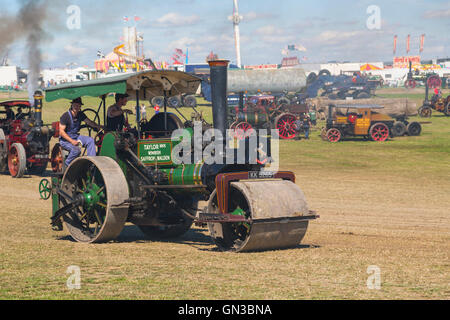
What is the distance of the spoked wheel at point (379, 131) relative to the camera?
29.1 metres

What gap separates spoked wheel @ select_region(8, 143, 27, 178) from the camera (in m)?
17.6

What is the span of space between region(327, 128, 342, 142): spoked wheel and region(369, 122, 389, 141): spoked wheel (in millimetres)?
1442

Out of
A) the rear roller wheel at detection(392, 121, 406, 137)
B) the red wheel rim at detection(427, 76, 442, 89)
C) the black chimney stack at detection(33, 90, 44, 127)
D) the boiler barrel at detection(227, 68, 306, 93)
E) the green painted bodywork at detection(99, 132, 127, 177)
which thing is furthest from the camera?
the red wheel rim at detection(427, 76, 442, 89)

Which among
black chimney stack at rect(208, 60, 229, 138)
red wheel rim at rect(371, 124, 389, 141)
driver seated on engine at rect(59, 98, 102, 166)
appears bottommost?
red wheel rim at rect(371, 124, 389, 141)

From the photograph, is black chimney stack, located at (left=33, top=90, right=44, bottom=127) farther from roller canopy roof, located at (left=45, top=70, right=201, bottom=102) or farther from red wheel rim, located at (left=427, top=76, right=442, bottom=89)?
red wheel rim, located at (left=427, top=76, right=442, bottom=89)

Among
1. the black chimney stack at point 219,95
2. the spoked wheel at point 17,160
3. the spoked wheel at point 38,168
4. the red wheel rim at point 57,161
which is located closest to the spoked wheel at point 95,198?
the black chimney stack at point 219,95

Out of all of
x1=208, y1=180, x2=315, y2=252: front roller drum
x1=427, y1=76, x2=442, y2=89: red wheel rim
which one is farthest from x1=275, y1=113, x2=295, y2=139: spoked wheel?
x1=427, y1=76, x2=442, y2=89: red wheel rim

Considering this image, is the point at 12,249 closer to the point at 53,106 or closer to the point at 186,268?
the point at 186,268

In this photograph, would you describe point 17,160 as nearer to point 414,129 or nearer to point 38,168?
point 38,168

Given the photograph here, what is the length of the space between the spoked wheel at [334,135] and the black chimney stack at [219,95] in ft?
70.3

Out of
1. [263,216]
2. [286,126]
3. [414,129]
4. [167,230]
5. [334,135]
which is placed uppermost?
[263,216]

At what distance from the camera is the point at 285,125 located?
103ft

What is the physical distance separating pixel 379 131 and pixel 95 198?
→ 873 inches

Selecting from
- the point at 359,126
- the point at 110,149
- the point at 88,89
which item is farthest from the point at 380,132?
the point at 88,89
